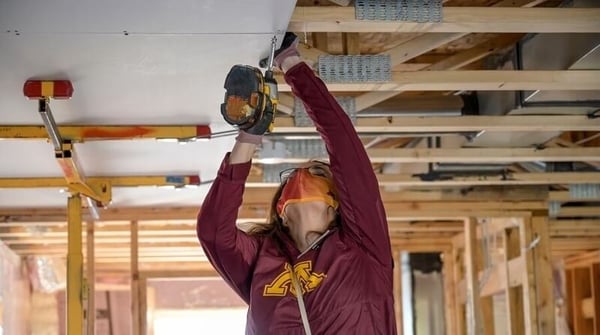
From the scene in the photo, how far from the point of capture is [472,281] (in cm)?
680

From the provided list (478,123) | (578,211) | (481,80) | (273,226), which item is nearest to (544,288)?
(578,211)

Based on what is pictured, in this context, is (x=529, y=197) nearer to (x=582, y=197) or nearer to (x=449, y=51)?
(x=582, y=197)

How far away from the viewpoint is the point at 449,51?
4.93 m

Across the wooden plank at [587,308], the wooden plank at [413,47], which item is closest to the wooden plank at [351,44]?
the wooden plank at [413,47]

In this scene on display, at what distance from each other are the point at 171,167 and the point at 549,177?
233 cm

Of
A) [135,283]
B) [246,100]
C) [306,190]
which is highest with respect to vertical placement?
[246,100]

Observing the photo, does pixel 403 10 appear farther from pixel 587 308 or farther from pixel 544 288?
pixel 587 308

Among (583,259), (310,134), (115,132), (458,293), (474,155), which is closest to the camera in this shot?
(115,132)

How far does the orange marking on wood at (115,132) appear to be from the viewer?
4160 mm

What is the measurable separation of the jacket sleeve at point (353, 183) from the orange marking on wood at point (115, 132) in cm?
204

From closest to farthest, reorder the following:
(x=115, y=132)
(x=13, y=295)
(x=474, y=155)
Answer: (x=115, y=132), (x=474, y=155), (x=13, y=295)

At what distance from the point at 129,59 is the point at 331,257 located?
1369 millimetres

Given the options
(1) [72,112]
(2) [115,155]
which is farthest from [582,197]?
(1) [72,112]

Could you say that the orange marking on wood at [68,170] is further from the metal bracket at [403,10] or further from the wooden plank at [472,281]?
the wooden plank at [472,281]
